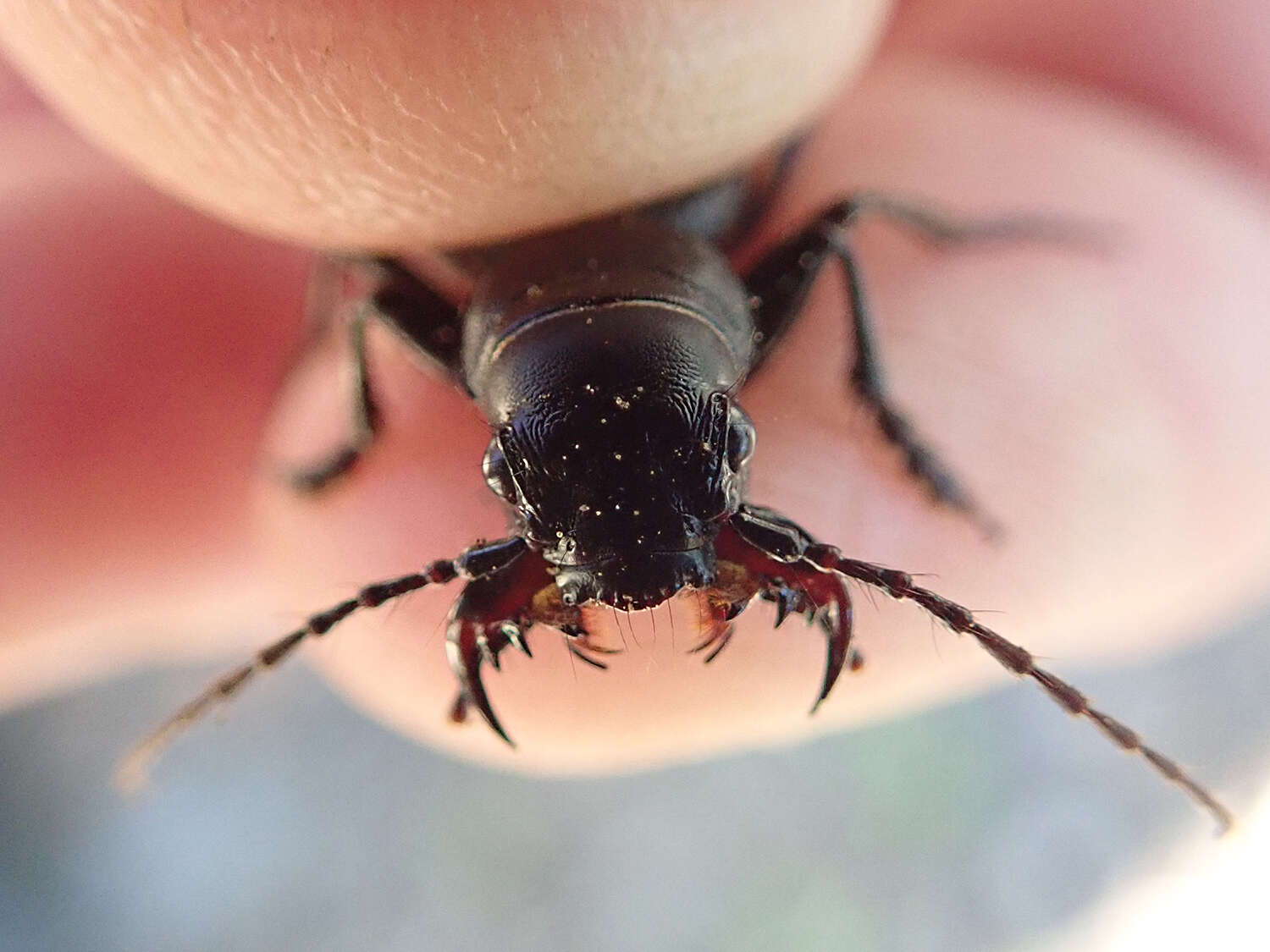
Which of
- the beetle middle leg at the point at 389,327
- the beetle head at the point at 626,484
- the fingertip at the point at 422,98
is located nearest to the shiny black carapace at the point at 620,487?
the beetle head at the point at 626,484

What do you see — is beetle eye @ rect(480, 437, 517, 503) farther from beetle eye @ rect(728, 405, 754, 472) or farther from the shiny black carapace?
beetle eye @ rect(728, 405, 754, 472)

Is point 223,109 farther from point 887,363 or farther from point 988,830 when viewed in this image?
point 988,830

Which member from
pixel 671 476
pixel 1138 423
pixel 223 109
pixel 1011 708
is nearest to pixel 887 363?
pixel 1138 423

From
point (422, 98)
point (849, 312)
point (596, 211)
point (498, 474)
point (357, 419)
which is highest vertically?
point (422, 98)

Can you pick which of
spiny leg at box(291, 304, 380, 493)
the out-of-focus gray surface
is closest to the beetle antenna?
spiny leg at box(291, 304, 380, 493)

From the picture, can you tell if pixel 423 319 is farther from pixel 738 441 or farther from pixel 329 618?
pixel 738 441

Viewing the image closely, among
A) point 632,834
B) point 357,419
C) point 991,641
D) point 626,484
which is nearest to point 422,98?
point 626,484

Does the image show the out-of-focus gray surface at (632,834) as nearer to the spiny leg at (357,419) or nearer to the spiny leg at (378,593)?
the spiny leg at (357,419)
